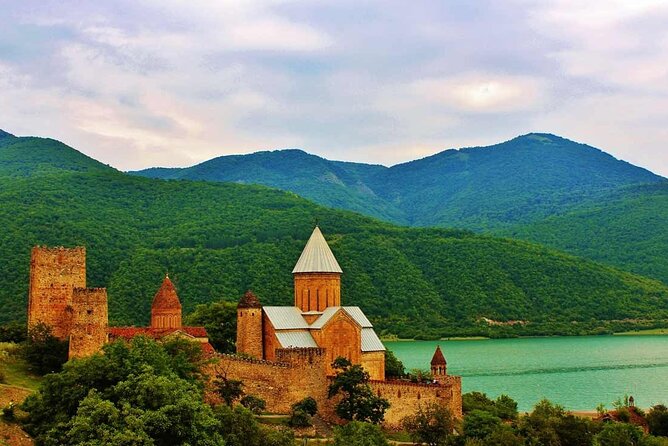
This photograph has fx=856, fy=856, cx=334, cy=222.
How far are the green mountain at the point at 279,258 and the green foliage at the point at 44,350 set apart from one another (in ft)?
87.7

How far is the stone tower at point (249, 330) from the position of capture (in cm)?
3344

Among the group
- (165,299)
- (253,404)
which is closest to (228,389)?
(253,404)

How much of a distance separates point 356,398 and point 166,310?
9027 mm

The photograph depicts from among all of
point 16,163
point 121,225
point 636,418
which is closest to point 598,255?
point 121,225

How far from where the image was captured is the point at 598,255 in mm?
121312

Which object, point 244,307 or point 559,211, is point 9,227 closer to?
point 244,307

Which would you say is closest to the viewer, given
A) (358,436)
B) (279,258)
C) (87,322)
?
(358,436)

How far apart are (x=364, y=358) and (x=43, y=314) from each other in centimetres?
1259

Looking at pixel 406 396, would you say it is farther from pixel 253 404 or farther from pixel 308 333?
pixel 253 404

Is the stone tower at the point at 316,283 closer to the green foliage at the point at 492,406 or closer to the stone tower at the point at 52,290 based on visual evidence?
the green foliage at the point at 492,406

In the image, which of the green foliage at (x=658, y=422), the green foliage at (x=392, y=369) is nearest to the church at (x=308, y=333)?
the green foliage at (x=392, y=369)

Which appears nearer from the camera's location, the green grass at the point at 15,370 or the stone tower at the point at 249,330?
the green grass at the point at 15,370

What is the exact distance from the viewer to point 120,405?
2231cm

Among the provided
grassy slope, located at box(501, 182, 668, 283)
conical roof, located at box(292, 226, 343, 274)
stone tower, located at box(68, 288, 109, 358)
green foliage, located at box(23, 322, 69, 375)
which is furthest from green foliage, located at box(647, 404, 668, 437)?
grassy slope, located at box(501, 182, 668, 283)
